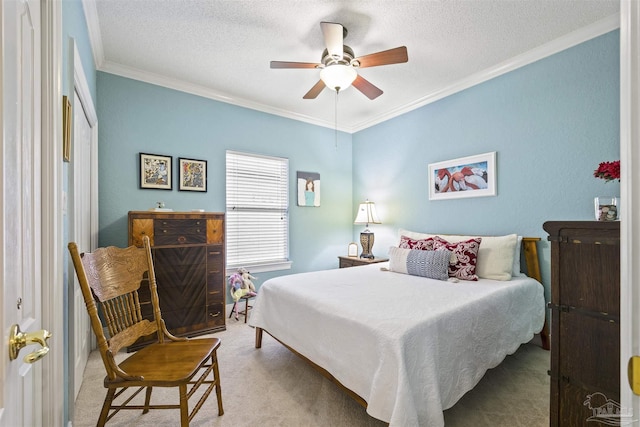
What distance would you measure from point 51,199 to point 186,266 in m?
1.88

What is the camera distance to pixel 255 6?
214 cm

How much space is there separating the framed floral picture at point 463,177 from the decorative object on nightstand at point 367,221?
3.00 ft

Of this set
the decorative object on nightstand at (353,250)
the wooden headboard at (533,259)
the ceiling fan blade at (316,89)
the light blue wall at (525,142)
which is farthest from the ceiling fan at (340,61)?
the decorative object on nightstand at (353,250)

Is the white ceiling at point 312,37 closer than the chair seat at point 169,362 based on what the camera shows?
No

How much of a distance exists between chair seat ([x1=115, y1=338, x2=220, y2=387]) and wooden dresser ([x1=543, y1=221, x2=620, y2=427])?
70.2 inches

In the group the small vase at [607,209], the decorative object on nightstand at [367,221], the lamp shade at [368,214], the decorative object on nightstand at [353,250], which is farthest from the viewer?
the decorative object on nightstand at [353,250]

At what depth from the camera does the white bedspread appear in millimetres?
1449

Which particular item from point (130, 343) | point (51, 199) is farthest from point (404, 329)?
point (51, 199)

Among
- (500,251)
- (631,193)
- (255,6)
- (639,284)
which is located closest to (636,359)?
(639,284)

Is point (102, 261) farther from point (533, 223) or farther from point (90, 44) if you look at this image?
point (533, 223)

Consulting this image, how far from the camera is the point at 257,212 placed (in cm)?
396

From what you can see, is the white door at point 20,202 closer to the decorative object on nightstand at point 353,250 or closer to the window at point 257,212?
the window at point 257,212

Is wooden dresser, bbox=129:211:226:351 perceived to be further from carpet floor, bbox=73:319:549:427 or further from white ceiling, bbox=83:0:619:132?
white ceiling, bbox=83:0:619:132

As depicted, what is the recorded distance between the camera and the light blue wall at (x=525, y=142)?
7.95 feet
